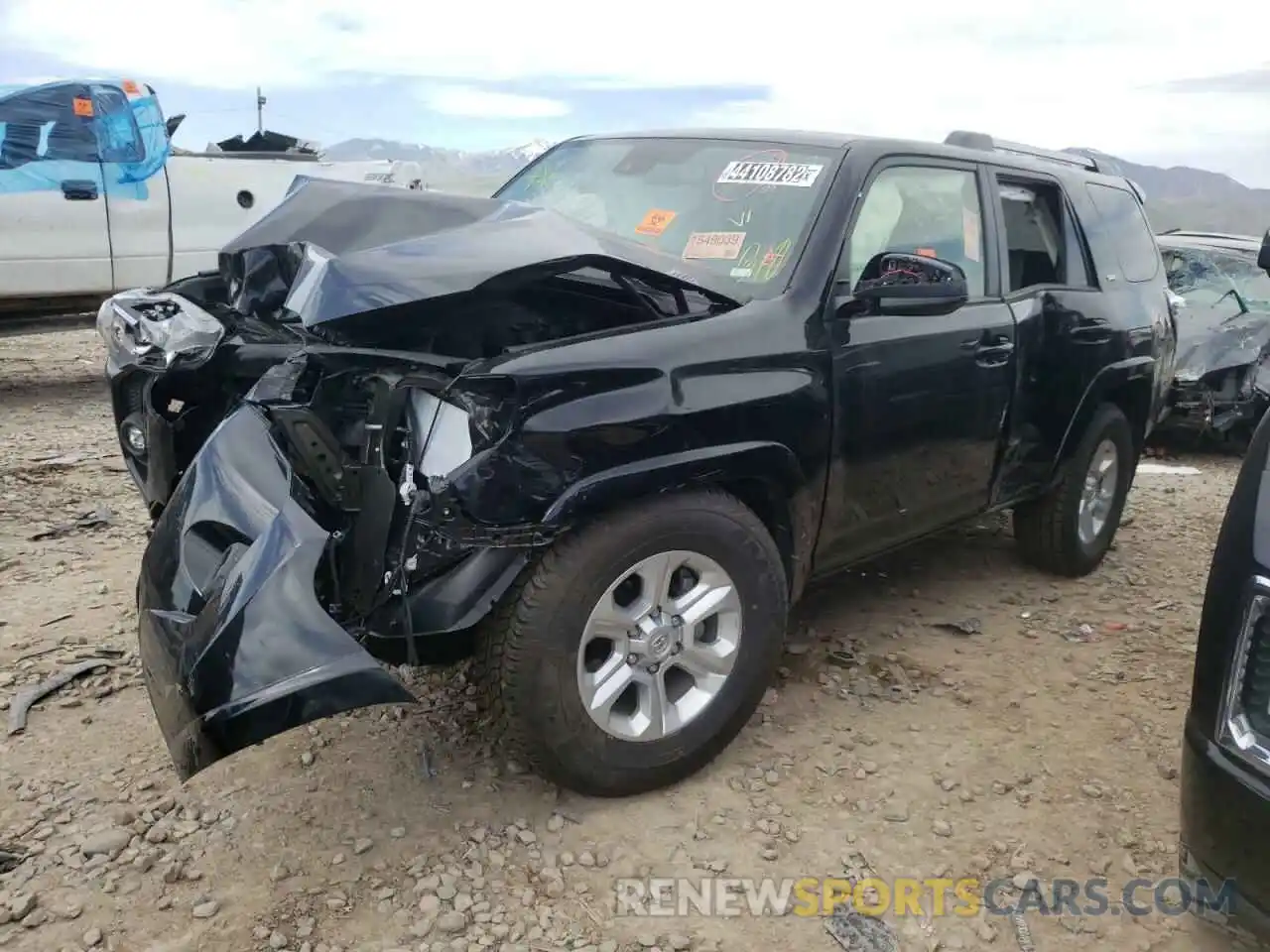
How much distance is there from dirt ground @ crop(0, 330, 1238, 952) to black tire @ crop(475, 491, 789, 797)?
14cm

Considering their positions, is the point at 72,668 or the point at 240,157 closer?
the point at 72,668

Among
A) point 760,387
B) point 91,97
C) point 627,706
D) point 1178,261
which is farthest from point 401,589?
point 1178,261

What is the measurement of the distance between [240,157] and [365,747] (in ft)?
21.8

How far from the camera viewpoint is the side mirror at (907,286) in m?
3.08

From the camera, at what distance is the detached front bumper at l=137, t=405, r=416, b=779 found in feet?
7.06

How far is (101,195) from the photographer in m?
7.36

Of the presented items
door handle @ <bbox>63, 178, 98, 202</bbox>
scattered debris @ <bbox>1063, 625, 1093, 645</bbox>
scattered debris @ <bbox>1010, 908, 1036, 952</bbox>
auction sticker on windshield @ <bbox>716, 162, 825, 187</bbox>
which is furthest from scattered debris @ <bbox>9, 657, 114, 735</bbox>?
door handle @ <bbox>63, 178, 98, 202</bbox>

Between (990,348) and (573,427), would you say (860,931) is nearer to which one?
(573,427)

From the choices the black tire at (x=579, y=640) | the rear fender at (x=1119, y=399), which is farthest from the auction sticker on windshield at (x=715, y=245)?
the rear fender at (x=1119, y=399)

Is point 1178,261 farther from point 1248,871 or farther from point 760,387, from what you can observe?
point 1248,871

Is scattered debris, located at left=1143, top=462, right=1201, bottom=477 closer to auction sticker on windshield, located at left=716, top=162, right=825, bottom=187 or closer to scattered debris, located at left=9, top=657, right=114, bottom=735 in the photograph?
auction sticker on windshield, located at left=716, top=162, right=825, bottom=187

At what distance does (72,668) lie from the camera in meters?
3.45

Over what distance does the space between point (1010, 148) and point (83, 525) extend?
214 inches
